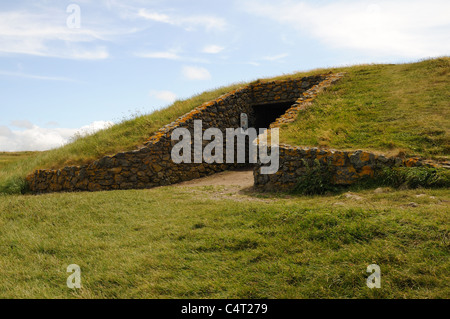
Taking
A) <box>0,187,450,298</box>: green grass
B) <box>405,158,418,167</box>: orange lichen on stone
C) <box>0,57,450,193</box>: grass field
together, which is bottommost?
<box>0,187,450,298</box>: green grass

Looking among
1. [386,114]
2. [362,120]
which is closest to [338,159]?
[362,120]

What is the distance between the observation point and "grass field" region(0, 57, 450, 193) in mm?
9984

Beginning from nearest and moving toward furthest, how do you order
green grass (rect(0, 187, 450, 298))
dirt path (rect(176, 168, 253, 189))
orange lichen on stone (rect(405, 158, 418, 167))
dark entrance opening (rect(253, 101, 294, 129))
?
green grass (rect(0, 187, 450, 298)) < orange lichen on stone (rect(405, 158, 418, 167)) < dirt path (rect(176, 168, 253, 189)) < dark entrance opening (rect(253, 101, 294, 129))

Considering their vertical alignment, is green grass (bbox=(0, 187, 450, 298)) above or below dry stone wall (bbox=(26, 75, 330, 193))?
below

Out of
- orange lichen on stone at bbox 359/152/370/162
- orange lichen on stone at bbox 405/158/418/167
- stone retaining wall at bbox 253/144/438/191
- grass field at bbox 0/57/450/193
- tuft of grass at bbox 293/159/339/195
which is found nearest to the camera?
orange lichen on stone at bbox 405/158/418/167

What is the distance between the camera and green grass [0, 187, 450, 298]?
4199 millimetres

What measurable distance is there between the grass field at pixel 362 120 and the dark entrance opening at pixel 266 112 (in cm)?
159

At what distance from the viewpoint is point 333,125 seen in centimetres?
1169

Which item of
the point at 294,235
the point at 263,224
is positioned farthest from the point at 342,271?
the point at 263,224

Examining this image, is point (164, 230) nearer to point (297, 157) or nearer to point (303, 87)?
point (297, 157)

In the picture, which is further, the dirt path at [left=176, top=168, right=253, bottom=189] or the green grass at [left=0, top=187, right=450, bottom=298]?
the dirt path at [left=176, top=168, right=253, bottom=189]

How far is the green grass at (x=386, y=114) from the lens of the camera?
31.9ft

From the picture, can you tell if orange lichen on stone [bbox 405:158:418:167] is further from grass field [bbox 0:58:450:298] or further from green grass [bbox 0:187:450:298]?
green grass [bbox 0:187:450:298]

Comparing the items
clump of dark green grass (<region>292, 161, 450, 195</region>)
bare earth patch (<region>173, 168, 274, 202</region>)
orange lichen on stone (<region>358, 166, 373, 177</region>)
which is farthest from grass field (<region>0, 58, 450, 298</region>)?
orange lichen on stone (<region>358, 166, 373, 177</region>)
